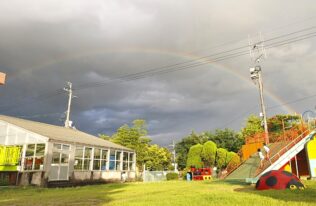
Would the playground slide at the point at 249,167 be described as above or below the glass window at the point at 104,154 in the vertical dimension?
below

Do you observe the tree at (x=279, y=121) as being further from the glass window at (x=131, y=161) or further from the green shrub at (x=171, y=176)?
the glass window at (x=131, y=161)

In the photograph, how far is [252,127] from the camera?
55.9 meters

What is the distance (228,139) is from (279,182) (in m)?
44.3

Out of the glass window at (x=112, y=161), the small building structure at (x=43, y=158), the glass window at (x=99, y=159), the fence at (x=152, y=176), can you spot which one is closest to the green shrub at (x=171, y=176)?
the fence at (x=152, y=176)

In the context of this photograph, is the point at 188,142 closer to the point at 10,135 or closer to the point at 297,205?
→ the point at 10,135

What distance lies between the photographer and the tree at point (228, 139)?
55031mm

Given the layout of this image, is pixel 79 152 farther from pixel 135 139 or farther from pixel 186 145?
pixel 186 145

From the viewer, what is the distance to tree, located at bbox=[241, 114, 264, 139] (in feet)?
182

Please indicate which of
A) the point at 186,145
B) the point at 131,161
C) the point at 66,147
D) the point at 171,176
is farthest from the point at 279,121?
the point at 66,147

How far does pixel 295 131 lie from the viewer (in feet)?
79.2

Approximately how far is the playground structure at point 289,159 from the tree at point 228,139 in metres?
28.9

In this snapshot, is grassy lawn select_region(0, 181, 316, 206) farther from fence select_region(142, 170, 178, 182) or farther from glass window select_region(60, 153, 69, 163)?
fence select_region(142, 170, 178, 182)

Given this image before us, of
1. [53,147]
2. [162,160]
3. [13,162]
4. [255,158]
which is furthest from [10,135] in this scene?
[162,160]

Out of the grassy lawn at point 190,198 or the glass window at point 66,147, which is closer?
the grassy lawn at point 190,198
